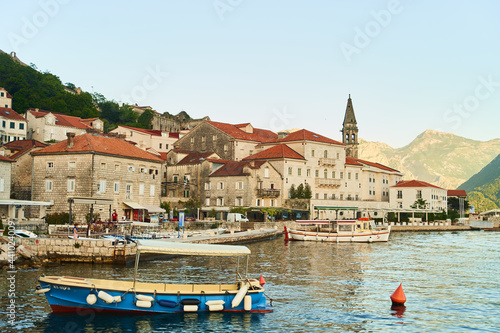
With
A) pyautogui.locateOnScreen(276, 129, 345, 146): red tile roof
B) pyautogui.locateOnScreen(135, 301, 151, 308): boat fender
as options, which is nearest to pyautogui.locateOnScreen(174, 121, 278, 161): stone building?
pyautogui.locateOnScreen(276, 129, 345, 146): red tile roof

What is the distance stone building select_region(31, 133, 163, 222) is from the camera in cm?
5378

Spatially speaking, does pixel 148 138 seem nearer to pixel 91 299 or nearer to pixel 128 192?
pixel 128 192

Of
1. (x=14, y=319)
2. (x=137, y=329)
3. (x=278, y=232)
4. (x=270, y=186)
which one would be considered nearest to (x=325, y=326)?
(x=137, y=329)

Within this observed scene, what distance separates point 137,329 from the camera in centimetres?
2009

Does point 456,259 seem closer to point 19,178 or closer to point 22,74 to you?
point 19,178

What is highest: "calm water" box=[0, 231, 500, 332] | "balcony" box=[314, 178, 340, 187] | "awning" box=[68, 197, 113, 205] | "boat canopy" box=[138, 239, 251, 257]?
"balcony" box=[314, 178, 340, 187]

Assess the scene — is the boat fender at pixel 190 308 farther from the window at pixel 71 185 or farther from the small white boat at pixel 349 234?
the small white boat at pixel 349 234

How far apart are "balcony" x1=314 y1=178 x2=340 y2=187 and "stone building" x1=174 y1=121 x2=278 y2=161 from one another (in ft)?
42.1

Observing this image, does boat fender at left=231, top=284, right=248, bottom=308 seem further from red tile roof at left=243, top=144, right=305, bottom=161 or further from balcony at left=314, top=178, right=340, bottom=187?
balcony at left=314, top=178, right=340, bottom=187

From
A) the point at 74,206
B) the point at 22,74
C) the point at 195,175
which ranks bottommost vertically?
the point at 74,206

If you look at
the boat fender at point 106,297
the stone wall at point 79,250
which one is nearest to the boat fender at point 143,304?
the boat fender at point 106,297

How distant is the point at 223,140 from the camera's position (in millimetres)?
86688

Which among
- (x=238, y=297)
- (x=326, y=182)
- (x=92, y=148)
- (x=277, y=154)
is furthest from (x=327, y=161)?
(x=238, y=297)

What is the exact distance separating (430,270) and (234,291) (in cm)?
1939
